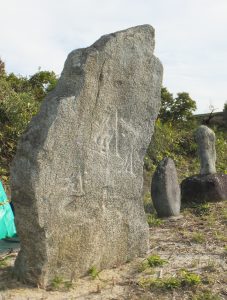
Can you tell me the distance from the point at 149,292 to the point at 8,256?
1.73 m

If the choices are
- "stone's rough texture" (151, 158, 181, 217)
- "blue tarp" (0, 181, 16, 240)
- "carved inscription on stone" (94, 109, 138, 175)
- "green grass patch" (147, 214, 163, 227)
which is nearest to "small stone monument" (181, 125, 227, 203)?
"stone's rough texture" (151, 158, 181, 217)

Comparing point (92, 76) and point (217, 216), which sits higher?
point (92, 76)

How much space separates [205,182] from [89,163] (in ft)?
13.4

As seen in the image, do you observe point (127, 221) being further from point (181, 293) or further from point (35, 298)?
point (35, 298)

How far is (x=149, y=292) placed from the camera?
4.01 meters

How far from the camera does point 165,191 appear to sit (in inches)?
283

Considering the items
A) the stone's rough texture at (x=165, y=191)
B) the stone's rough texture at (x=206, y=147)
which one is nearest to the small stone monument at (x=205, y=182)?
the stone's rough texture at (x=206, y=147)

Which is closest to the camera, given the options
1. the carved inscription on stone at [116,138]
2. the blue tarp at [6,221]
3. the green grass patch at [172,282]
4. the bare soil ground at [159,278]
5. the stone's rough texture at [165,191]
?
the bare soil ground at [159,278]

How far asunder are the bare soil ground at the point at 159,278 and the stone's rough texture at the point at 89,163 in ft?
0.42

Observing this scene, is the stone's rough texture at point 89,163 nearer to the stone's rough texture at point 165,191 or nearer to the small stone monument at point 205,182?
the stone's rough texture at point 165,191

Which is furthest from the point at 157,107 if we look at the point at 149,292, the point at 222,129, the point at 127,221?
the point at 222,129

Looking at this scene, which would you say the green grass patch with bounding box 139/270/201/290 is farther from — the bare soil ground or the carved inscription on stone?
the carved inscription on stone

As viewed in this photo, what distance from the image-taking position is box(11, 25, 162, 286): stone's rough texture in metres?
3.93

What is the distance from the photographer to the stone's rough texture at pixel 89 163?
155 inches
